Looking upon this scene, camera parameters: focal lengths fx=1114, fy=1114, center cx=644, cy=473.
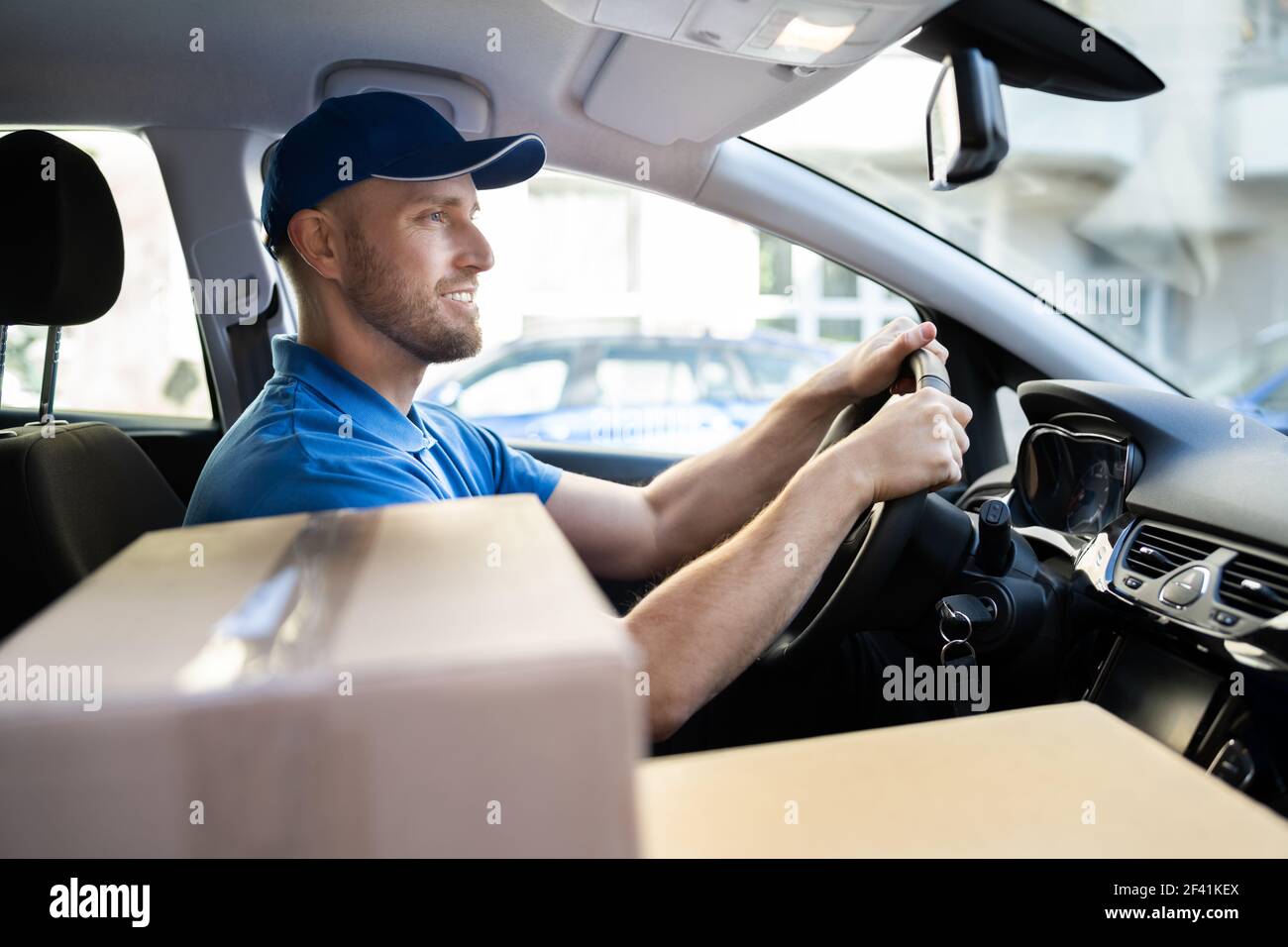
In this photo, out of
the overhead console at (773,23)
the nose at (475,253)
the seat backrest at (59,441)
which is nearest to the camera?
the overhead console at (773,23)

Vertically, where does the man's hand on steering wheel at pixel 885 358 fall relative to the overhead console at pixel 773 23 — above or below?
below

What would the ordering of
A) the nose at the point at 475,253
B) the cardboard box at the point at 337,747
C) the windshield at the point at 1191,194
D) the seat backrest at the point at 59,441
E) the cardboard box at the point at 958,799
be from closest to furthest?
the cardboard box at the point at 337,747
the cardboard box at the point at 958,799
the seat backrest at the point at 59,441
the nose at the point at 475,253
the windshield at the point at 1191,194

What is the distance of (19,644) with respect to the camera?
48cm

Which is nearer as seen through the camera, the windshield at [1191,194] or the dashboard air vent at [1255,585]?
the dashboard air vent at [1255,585]

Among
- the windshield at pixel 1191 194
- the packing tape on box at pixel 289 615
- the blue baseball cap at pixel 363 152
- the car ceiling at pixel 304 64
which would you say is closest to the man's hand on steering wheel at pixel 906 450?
the car ceiling at pixel 304 64

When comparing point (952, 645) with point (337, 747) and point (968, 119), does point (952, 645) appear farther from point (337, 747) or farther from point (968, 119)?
point (337, 747)

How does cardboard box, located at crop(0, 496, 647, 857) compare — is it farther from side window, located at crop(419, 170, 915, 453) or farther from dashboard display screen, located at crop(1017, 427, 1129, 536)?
side window, located at crop(419, 170, 915, 453)

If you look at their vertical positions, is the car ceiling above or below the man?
above

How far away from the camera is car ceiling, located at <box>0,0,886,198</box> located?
70.1 inches

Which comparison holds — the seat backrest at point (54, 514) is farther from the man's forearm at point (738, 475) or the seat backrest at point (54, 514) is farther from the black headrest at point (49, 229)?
the man's forearm at point (738, 475)

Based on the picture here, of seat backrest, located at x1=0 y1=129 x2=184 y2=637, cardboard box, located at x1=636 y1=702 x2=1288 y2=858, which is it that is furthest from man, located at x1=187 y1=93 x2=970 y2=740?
cardboard box, located at x1=636 y1=702 x2=1288 y2=858

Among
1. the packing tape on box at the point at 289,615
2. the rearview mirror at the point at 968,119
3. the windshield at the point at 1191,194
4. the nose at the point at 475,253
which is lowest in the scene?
the packing tape on box at the point at 289,615

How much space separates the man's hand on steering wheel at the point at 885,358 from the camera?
5.27 feet

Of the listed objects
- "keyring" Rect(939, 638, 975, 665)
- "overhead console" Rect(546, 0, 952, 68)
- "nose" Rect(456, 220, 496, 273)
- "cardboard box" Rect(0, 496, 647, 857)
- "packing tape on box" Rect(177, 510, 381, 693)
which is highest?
"overhead console" Rect(546, 0, 952, 68)
